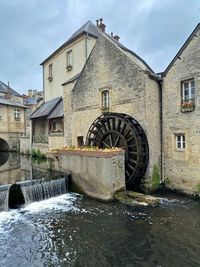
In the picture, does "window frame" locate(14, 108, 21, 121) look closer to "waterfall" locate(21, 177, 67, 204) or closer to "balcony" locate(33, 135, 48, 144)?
"balcony" locate(33, 135, 48, 144)

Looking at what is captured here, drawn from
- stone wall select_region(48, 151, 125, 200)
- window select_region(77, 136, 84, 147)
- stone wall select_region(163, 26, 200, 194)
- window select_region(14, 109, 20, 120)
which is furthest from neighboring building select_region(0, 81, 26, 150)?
stone wall select_region(163, 26, 200, 194)

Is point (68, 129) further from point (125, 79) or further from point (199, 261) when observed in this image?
point (199, 261)

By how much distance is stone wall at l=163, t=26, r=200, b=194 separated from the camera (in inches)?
304

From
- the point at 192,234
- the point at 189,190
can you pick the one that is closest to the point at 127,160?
the point at 189,190

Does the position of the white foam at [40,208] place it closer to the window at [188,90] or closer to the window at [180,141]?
the window at [180,141]

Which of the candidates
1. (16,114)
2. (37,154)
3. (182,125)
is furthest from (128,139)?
(16,114)

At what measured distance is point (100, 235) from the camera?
16.8 ft

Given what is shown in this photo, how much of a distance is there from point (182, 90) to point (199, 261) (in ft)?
19.8

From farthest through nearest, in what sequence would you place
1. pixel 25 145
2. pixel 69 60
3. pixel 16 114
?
pixel 16 114 → pixel 25 145 → pixel 69 60

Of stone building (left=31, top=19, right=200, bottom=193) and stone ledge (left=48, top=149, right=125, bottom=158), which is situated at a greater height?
stone building (left=31, top=19, right=200, bottom=193)

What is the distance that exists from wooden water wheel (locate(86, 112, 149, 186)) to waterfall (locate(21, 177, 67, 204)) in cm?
265

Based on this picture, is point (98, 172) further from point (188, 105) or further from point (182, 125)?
point (188, 105)

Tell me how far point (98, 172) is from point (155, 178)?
260 cm

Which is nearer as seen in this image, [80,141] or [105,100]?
[105,100]
